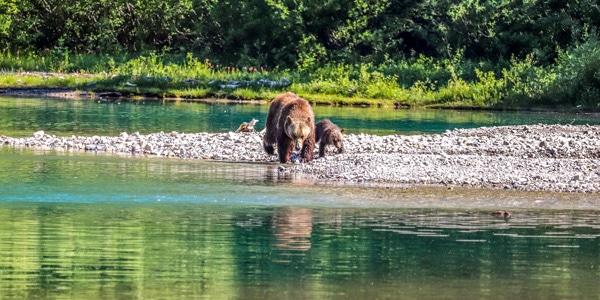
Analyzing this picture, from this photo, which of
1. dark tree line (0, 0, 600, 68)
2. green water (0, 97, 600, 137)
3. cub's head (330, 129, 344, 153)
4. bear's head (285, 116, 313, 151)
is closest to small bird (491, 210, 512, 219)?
bear's head (285, 116, 313, 151)

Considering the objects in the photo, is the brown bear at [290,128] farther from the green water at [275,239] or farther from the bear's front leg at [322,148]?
the green water at [275,239]

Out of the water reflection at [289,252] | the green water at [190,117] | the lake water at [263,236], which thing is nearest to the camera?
the water reflection at [289,252]

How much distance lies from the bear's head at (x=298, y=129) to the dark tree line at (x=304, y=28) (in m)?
21.4

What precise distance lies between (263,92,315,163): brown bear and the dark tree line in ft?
67.2

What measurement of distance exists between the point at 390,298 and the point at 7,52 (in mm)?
39479

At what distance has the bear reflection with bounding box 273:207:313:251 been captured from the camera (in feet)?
42.8

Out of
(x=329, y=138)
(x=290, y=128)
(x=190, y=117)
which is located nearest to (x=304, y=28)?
(x=190, y=117)

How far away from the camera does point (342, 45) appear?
152 feet

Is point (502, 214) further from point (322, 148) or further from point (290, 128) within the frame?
point (322, 148)

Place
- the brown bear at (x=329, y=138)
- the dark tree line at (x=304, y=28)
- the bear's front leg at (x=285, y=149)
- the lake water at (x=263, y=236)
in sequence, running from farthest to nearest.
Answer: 1. the dark tree line at (x=304, y=28)
2. the brown bear at (x=329, y=138)
3. the bear's front leg at (x=285, y=149)
4. the lake water at (x=263, y=236)

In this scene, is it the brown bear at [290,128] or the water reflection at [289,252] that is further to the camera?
the brown bear at [290,128]

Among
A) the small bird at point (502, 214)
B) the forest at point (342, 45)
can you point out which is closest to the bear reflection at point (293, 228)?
the small bird at point (502, 214)

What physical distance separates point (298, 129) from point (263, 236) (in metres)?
7.54

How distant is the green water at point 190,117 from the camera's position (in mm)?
28344
